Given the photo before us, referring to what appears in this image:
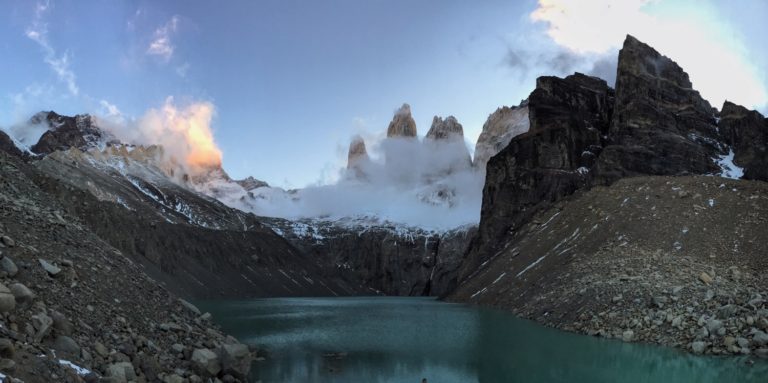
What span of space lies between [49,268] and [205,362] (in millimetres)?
8208

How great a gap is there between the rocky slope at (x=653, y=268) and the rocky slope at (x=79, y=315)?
35615 millimetres

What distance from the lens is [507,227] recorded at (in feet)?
472

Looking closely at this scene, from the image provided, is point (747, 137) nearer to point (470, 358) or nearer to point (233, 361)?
point (470, 358)

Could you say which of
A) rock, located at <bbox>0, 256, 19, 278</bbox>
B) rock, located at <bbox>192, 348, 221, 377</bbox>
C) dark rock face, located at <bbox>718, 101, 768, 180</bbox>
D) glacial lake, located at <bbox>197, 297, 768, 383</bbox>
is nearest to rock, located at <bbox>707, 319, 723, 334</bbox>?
glacial lake, located at <bbox>197, 297, 768, 383</bbox>

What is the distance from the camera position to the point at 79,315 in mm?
23406

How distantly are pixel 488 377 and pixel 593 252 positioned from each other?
4986 centimetres

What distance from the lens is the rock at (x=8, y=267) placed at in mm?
21497

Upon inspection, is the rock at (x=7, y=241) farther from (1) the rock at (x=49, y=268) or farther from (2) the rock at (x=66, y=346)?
(2) the rock at (x=66, y=346)

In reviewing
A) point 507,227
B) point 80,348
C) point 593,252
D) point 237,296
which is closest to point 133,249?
point 237,296

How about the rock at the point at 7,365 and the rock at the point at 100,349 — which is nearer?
the rock at the point at 7,365

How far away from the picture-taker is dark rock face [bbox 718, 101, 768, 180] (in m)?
117

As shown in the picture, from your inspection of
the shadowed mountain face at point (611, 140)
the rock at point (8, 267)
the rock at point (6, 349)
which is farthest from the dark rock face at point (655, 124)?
the rock at point (6, 349)

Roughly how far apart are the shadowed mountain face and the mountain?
34cm

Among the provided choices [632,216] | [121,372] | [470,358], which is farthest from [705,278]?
[121,372]
